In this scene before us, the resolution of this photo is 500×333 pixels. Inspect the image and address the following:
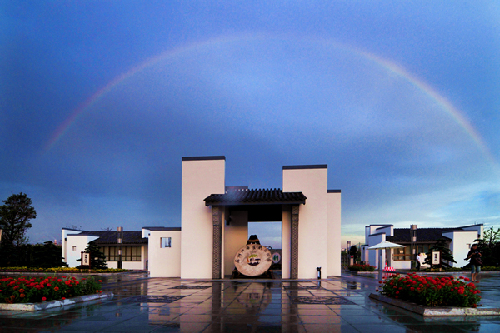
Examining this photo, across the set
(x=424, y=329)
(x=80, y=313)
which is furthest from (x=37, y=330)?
(x=424, y=329)

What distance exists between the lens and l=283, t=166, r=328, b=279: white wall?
24453 millimetres

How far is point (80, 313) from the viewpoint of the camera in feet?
35.9

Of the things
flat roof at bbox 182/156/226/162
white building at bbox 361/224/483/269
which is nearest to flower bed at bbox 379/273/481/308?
flat roof at bbox 182/156/226/162

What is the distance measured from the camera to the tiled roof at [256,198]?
76.1 feet

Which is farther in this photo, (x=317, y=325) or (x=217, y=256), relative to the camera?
(x=217, y=256)

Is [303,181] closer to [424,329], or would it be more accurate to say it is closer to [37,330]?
[424,329]

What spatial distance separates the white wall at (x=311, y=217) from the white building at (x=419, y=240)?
1945 cm

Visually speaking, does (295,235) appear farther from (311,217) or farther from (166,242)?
(166,242)

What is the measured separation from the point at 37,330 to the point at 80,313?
239 cm

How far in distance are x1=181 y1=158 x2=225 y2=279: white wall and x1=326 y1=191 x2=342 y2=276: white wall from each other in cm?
828

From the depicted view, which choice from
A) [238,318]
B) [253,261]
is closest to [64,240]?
[253,261]

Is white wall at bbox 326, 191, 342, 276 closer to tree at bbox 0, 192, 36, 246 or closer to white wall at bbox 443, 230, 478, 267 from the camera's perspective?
white wall at bbox 443, 230, 478, 267

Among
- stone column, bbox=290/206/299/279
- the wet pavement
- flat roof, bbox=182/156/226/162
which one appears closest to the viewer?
the wet pavement

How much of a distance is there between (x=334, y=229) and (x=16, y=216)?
43.9m
